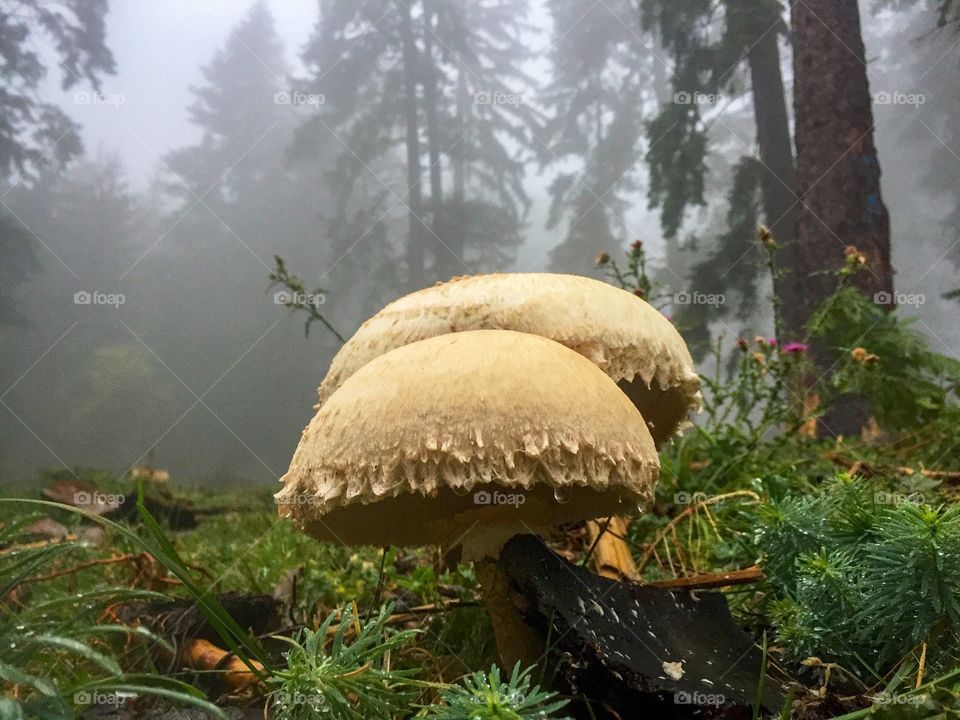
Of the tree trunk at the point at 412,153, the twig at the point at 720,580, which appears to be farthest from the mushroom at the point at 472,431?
the tree trunk at the point at 412,153

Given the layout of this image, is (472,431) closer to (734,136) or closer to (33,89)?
(734,136)

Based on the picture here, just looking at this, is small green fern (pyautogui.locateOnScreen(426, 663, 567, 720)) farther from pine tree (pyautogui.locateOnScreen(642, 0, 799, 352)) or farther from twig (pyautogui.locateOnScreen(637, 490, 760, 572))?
pine tree (pyautogui.locateOnScreen(642, 0, 799, 352))

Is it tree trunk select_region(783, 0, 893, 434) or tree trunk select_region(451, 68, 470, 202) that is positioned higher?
tree trunk select_region(451, 68, 470, 202)

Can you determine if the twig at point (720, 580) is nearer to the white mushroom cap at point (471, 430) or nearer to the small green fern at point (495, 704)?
the white mushroom cap at point (471, 430)

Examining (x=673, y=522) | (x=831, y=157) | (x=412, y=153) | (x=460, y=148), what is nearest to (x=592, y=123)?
(x=460, y=148)

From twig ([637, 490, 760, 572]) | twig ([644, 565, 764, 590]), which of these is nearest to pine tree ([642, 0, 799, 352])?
twig ([637, 490, 760, 572])

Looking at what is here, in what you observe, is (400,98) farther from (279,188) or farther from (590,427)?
(590,427)

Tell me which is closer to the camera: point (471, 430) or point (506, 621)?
point (471, 430)
